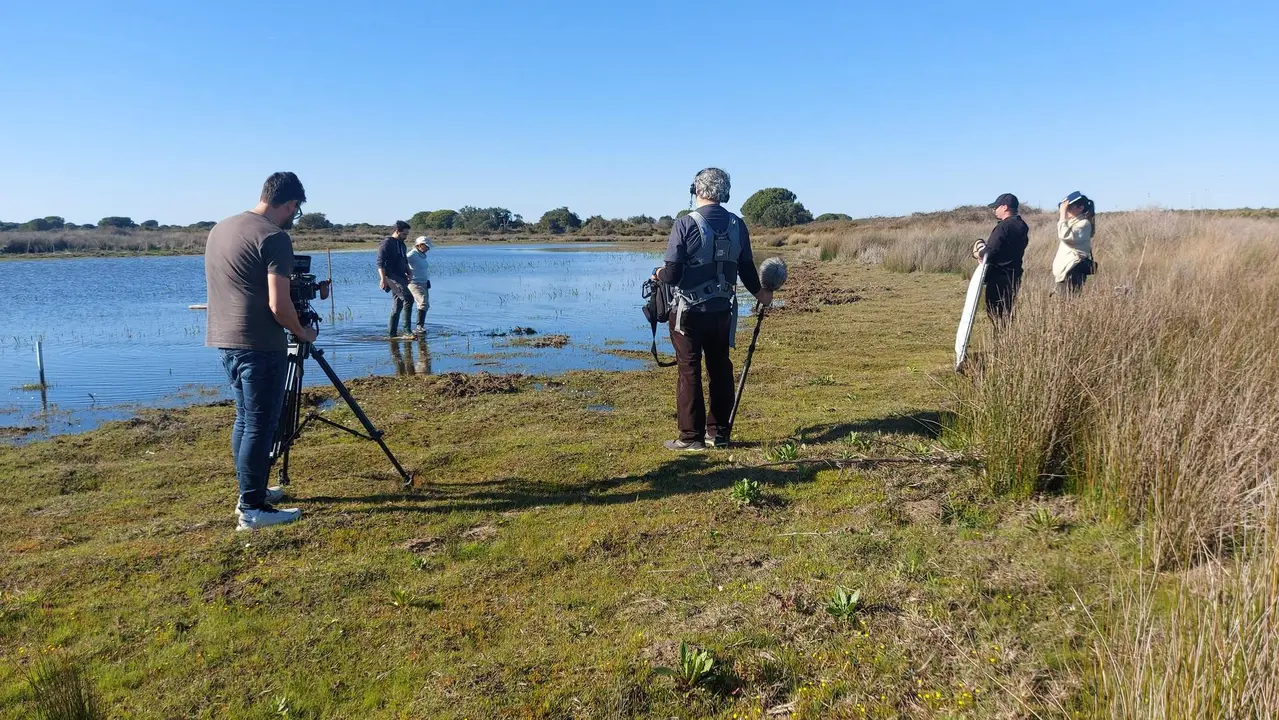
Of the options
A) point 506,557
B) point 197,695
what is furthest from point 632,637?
point 197,695

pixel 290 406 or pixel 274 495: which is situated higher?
pixel 290 406

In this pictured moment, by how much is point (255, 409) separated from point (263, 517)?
2.26 feet

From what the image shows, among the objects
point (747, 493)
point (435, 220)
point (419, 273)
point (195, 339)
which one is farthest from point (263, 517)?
point (435, 220)

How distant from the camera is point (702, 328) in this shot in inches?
224

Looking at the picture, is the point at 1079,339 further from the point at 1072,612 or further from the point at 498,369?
the point at 498,369

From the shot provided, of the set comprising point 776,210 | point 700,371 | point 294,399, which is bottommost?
point 294,399

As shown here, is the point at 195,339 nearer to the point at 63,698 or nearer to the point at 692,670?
Answer: the point at 63,698

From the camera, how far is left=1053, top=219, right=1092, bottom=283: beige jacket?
7.98m

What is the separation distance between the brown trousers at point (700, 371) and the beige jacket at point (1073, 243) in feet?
14.6

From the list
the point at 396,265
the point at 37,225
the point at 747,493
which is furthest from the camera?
the point at 37,225

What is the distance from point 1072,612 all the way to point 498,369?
27.7 feet

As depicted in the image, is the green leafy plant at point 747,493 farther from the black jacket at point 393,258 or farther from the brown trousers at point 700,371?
the black jacket at point 393,258

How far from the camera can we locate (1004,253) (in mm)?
7875

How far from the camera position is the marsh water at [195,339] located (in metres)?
9.33
